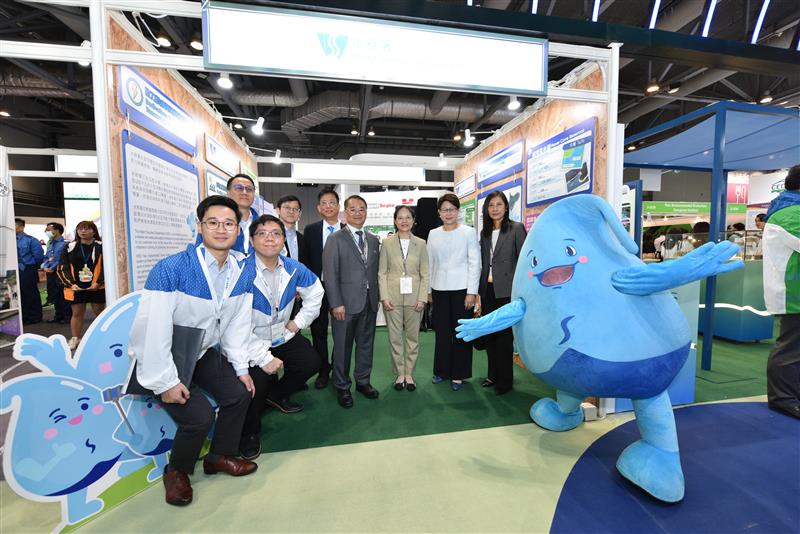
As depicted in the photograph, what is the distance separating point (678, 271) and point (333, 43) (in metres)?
1.93

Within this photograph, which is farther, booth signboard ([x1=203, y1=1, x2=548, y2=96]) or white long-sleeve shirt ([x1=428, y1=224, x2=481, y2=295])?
white long-sleeve shirt ([x1=428, y1=224, x2=481, y2=295])

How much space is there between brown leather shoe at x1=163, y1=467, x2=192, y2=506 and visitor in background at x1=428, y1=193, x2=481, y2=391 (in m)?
1.92

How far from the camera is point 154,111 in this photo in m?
2.37

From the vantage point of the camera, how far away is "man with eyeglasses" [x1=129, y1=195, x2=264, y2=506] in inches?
58.4

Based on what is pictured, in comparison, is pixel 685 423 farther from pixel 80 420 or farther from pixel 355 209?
pixel 80 420

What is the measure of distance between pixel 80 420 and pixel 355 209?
1.94 metres

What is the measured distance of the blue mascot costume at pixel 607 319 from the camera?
1418 millimetres

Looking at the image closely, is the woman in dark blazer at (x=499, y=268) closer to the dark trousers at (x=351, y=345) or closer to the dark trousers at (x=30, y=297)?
the dark trousers at (x=351, y=345)

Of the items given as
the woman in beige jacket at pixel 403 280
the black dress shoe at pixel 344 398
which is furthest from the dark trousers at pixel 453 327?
the black dress shoe at pixel 344 398

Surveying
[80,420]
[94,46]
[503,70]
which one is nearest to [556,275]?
[503,70]

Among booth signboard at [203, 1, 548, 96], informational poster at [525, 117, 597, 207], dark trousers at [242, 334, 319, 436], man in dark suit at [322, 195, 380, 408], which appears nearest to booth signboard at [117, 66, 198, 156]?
booth signboard at [203, 1, 548, 96]

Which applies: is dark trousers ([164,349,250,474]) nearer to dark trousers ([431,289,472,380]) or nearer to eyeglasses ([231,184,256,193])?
eyeglasses ([231,184,256,193])

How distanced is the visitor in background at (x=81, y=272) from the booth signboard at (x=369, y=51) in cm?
324

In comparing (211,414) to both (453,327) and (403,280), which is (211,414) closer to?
(403,280)
